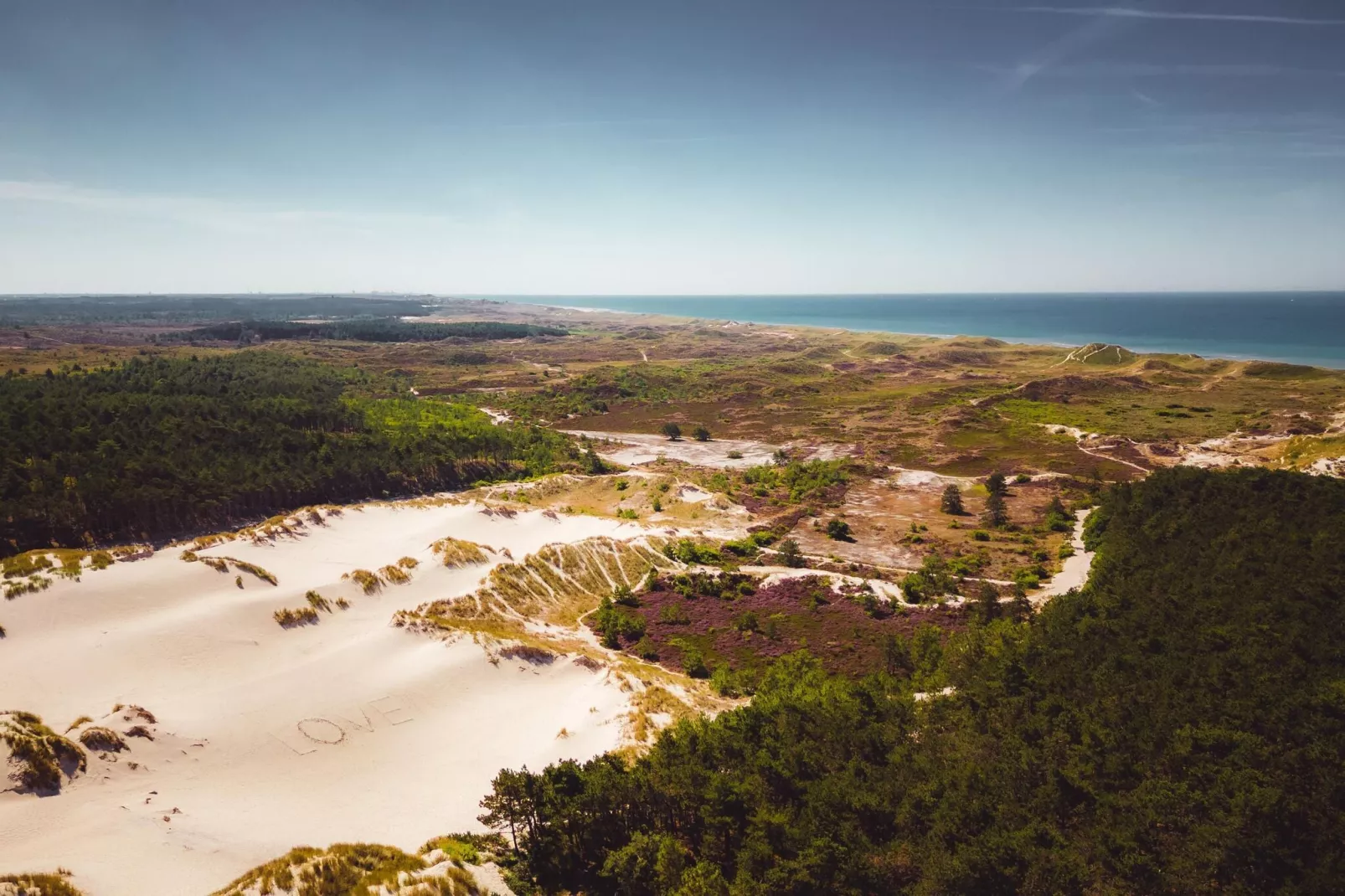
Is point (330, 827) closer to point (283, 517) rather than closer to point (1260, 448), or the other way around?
point (283, 517)

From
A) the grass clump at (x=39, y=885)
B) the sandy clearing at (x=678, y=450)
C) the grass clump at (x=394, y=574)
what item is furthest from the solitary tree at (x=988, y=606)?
the sandy clearing at (x=678, y=450)

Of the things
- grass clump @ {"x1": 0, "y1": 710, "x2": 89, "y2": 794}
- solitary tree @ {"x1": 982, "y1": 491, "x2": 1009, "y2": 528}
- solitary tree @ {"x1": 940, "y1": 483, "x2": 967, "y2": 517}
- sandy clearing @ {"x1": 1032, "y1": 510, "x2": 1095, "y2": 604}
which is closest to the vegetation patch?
sandy clearing @ {"x1": 1032, "y1": 510, "x2": 1095, "y2": 604}

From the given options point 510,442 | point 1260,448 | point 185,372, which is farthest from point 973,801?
point 185,372

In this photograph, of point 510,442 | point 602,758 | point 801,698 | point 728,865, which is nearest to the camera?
point 728,865

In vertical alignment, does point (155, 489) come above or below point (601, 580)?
above

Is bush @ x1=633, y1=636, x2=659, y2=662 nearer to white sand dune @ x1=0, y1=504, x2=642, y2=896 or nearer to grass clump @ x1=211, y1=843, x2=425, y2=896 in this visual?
white sand dune @ x1=0, y1=504, x2=642, y2=896

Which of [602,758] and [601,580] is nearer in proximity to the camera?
[602,758]

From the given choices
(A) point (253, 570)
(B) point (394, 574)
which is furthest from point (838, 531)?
(A) point (253, 570)
